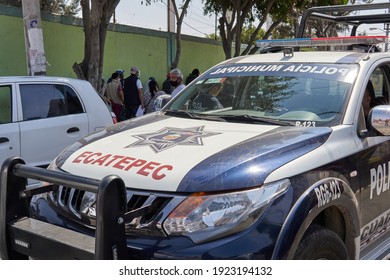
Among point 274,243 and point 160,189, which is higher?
point 160,189

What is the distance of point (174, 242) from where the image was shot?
233 cm

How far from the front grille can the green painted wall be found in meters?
8.49

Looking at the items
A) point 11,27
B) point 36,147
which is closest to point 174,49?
point 11,27

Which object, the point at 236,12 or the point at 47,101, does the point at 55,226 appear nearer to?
the point at 47,101

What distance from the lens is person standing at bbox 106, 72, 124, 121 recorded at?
10627 millimetres

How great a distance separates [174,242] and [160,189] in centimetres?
29

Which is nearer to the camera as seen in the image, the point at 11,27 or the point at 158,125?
the point at 158,125

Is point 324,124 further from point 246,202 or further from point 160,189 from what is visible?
point 160,189

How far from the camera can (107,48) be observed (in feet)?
43.1

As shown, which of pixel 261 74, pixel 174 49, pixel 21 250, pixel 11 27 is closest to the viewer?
pixel 21 250

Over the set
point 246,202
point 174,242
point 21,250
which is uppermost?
point 246,202

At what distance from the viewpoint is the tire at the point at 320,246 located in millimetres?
2506

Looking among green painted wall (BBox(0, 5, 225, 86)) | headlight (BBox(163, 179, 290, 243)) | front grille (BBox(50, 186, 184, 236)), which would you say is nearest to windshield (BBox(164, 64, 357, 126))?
headlight (BBox(163, 179, 290, 243))
